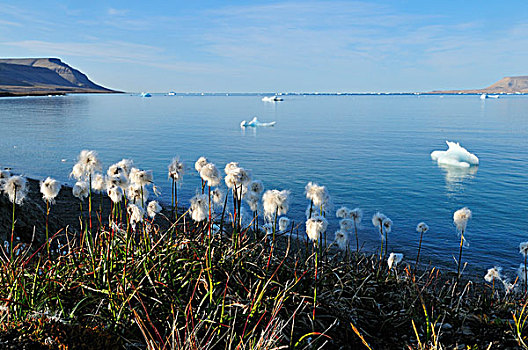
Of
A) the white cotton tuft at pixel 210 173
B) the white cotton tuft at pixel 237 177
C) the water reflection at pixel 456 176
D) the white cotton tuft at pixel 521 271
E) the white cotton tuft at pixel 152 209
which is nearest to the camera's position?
the white cotton tuft at pixel 237 177

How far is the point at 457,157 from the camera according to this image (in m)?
29.5

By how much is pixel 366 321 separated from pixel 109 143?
125 ft

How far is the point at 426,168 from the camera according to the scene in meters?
28.7

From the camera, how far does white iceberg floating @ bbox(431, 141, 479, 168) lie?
2906 centimetres

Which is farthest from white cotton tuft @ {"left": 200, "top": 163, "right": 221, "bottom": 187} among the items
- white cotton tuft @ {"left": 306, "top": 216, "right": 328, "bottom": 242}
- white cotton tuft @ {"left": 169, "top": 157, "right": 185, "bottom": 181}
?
white cotton tuft @ {"left": 306, "top": 216, "right": 328, "bottom": 242}

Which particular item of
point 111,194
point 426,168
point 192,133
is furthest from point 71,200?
point 192,133

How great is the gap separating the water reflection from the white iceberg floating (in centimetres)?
32

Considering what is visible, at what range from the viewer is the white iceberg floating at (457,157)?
1144 inches

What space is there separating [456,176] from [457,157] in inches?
130

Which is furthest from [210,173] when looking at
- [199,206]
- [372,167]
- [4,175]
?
[372,167]

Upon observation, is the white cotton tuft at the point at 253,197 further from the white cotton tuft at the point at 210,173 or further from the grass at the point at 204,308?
the white cotton tuft at the point at 210,173

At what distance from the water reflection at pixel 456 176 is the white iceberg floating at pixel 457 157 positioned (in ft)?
1.06

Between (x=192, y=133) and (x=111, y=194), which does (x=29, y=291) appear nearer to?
(x=111, y=194)

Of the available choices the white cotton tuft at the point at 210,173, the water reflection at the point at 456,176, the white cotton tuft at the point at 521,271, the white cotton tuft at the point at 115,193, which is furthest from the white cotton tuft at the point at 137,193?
the water reflection at the point at 456,176
